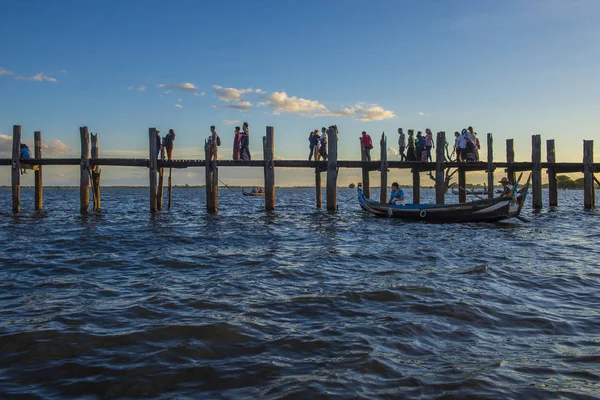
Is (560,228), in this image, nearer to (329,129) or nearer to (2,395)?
(329,129)

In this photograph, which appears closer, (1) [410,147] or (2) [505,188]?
(2) [505,188]

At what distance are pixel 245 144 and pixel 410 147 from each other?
29.5 feet

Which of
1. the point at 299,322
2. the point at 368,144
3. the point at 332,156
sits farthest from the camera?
the point at 368,144

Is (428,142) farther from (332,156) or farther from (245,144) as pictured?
(245,144)

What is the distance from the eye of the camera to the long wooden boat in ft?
63.6

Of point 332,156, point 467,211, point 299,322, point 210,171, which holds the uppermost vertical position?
point 332,156

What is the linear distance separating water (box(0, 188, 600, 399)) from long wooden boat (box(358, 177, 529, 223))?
19.9 ft

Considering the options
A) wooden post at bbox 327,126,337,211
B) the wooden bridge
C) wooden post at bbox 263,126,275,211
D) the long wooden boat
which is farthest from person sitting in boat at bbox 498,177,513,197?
wooden post at bbox 263,126,275,211

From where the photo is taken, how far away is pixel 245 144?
23.6 m

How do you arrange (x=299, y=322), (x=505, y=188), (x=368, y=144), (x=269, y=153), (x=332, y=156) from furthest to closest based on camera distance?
(x=368, y=144), (x=332, y=156), (x=269, y=153), (x=505, y=188), (x=299, y=322)

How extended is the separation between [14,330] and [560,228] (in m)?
19.1

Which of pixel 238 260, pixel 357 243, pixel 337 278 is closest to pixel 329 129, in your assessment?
pixel 357 243

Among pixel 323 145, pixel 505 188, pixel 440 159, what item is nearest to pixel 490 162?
pixel 440 159

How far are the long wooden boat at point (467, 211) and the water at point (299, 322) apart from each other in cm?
607
